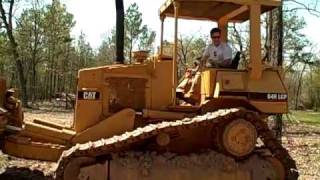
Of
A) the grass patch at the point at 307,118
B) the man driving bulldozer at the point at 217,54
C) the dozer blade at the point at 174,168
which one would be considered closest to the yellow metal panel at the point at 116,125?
the dozer blade at the point at 174,168

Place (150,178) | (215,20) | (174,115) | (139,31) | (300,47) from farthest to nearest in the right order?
(139,31)
(300,47)
(215,20)
(174,115)
(150,178)

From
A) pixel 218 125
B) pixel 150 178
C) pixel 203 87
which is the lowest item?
pixel 150 178

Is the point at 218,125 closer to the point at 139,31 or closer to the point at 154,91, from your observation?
the point at 154,91

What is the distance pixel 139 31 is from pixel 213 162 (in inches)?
2080

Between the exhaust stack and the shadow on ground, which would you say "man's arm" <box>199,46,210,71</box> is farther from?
the exhaust stack

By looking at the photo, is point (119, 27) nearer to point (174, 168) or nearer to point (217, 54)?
point (217, 54)

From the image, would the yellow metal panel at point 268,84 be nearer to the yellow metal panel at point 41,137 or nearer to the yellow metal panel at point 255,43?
the yellow metal panel at point 255,43

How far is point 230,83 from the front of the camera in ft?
28.2

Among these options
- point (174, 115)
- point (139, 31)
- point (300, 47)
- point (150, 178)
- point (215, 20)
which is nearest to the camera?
point (150, 178)

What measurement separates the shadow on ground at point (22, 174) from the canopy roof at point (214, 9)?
3691 millimetres

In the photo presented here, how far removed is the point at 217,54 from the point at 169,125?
1.77m

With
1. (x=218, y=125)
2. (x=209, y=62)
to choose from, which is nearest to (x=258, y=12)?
(x=209, y=62)

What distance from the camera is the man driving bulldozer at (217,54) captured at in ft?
29.7

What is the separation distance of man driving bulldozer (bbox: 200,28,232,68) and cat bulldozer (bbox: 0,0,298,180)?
207mm
